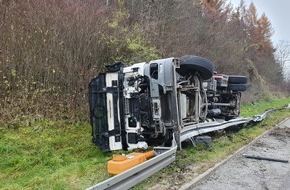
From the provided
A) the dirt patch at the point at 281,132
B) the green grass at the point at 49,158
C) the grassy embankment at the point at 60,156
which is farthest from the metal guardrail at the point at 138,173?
the dirt patch at the point at 281,132

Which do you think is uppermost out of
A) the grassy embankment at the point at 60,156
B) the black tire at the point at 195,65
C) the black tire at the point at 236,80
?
the black tire at the point at 195,65

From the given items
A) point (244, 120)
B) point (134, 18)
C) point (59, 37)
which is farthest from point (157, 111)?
point (134, 18)

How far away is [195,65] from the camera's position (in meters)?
5.70

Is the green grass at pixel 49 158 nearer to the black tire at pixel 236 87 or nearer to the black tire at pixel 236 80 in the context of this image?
the black tire at pixel 236 87

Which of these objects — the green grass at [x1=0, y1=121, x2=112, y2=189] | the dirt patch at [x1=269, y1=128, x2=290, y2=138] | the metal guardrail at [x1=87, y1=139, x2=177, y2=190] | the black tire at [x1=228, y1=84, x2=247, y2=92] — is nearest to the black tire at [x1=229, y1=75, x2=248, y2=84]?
the black tire at [x1=228, y1=84, x2=247, y2=92]

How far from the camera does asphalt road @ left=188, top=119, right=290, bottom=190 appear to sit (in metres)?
4.23

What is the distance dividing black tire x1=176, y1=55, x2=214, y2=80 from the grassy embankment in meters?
1.45

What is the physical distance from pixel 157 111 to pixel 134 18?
23.8ft

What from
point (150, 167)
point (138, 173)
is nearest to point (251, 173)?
point (150, 167)

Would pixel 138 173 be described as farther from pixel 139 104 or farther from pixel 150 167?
pixel 139 104

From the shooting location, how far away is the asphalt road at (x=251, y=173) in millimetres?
4230

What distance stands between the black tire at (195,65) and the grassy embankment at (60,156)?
1.45 metres

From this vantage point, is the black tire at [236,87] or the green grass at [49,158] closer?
the green grass at [49,158]

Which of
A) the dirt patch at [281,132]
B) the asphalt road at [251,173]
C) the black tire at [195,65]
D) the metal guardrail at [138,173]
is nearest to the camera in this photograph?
the metal guardrail at [138,173]
